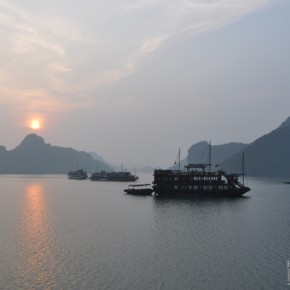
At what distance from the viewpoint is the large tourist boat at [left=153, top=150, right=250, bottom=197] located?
440 ft

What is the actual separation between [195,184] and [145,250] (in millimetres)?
81007

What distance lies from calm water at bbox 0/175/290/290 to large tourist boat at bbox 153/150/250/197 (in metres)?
36.1

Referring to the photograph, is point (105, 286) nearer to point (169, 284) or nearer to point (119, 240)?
point (169, 284)

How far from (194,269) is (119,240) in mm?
19012

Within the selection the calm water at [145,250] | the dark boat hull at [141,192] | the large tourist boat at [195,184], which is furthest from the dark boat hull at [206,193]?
the calm water at [145,250]

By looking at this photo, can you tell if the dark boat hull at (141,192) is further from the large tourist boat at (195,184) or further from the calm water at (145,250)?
the calm water at (145,250)

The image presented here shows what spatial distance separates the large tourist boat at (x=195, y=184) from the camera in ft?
440

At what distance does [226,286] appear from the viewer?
41000 mm

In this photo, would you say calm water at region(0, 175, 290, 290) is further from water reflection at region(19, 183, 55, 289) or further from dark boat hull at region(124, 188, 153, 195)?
dark boat hull at region(124, 188, 153, 195)

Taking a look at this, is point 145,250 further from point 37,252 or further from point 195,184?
point 195,184

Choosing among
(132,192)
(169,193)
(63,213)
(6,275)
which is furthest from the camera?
(132,192)

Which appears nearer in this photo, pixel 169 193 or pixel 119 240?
pixel 119 240

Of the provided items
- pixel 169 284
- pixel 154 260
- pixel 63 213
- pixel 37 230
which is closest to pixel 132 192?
pixel 63 213

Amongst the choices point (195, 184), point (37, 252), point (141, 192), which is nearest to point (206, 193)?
point (195, 184)
